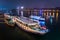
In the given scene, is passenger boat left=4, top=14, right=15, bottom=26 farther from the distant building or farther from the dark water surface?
the distant building

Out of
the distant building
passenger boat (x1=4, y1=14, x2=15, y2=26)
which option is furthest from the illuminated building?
passenger boat (x1=4, y1=14, x2=15, y2=26)

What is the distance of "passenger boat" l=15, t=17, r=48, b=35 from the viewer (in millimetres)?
1966

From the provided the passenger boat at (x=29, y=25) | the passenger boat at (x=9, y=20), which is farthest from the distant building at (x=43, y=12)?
the passenger boat at (x=9, y=20)

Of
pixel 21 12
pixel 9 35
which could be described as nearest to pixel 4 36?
pixel 9 35

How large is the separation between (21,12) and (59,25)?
0.66 metres

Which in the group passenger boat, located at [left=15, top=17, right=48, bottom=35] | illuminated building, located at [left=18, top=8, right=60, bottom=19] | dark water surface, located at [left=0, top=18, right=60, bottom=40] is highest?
illuminated building, located at [left=18, top=8, right=60, bottom=19]

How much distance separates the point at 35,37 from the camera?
79.2 inches

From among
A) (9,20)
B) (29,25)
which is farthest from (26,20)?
(9,20)

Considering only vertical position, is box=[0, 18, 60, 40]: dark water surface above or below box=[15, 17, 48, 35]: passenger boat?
below

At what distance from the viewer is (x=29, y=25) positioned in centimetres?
201

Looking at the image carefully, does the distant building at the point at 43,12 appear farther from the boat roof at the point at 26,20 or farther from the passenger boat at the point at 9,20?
the passenger boat at the point at 9,20

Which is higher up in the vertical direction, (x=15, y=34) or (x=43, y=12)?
(x=43, y=12)

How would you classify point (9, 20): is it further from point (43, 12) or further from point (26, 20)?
point (43, 12)

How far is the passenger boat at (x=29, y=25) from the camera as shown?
197cm
